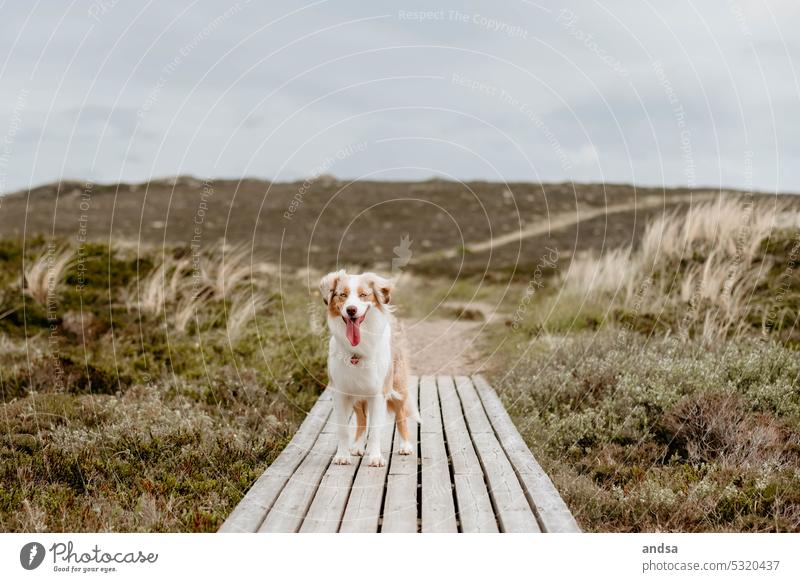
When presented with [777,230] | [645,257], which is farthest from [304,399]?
[777,230]

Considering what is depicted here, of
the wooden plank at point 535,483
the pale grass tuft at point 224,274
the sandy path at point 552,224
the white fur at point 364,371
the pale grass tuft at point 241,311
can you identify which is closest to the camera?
the wooden plank at point 535,483

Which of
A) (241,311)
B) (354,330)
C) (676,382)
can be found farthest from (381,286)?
(241,311)

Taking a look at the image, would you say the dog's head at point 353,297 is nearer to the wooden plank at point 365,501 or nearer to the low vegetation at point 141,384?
the wooden plank at point 365,501

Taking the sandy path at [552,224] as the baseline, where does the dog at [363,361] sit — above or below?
below

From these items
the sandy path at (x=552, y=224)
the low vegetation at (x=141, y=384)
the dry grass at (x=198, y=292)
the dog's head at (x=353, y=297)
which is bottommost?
the low vegetation at (x=141, y=384)

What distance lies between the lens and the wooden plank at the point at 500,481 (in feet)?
16.1

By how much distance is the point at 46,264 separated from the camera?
42.1 ft

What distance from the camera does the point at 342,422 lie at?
603cm

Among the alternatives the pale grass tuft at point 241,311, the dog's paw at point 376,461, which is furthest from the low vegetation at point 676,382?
the pale grass tuft at point 241,311

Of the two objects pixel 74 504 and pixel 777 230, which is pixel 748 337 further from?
pixel 74 504

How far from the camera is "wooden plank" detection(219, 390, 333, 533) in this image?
4914 mm

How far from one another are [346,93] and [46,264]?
6.71 meters

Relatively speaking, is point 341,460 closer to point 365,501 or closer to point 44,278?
point 365,501

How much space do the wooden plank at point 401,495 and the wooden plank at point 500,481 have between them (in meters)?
0.55
